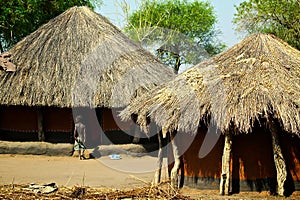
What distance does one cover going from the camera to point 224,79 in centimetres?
805

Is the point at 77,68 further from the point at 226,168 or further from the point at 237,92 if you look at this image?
the point at 226,168

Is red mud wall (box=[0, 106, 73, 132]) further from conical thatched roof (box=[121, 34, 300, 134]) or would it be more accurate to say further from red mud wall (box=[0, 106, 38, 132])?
conical thatched roof (box=[121, 34, 300, 134])

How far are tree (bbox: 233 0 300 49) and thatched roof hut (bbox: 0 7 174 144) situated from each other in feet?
20.7

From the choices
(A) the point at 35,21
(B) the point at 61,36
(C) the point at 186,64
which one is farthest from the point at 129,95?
(C) the point at 186,64

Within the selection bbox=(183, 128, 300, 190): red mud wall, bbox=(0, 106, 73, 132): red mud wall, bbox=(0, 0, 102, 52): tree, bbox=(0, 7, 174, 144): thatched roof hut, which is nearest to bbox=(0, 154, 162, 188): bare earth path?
A: bbox=(0, 106, 73, 132): red mud wall

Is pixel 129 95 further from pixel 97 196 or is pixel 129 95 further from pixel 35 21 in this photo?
pixel 35 21

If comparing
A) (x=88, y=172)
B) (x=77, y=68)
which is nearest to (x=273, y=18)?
(x=77, y=68)

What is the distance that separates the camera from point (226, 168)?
7613mm

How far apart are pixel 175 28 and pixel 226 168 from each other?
83.8ft

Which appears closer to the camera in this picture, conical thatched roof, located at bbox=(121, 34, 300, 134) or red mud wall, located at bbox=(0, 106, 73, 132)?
conical thatched roof, located at bbox=(121, 34, 300, 134)

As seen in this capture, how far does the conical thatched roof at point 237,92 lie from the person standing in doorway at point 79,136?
3.38m

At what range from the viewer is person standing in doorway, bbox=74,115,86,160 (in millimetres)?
12078

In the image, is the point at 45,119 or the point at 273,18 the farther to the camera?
the point at 273,18

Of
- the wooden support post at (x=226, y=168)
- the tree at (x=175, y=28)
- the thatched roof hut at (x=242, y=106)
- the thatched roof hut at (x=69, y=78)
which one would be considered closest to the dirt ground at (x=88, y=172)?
the wooden support post at (x=226, y=168)
